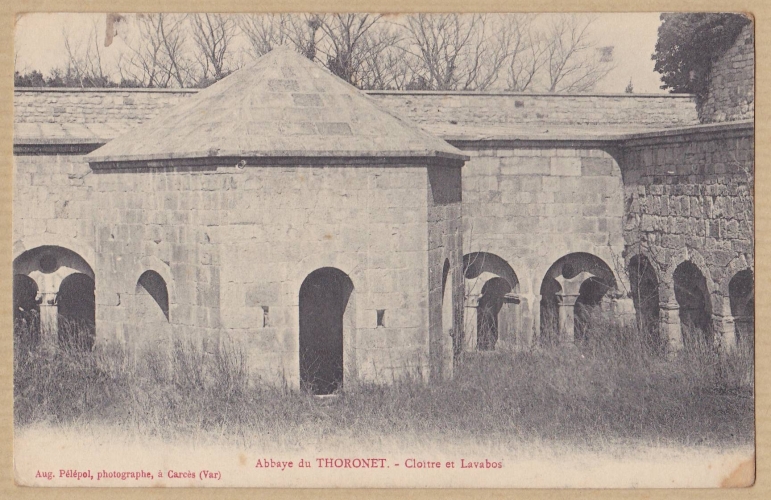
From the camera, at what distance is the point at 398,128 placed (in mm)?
11414

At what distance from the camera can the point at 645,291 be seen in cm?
1452

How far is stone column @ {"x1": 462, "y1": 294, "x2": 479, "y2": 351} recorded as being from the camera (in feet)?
44.1

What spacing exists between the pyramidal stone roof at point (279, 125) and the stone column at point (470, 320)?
3.00 meters

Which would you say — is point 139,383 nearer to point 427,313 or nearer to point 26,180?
point 427,313

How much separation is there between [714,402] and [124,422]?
6.40 m

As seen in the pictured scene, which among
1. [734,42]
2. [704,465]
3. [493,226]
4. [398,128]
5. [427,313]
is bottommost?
[704,465]

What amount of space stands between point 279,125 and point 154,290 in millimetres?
2877

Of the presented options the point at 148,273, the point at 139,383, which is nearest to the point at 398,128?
the point at 148,273

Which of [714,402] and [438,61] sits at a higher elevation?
[438,61]

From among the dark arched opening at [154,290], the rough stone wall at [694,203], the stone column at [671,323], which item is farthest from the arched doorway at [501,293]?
the dark arched opening at [154,290]

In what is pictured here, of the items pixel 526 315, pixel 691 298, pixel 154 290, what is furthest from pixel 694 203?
pixel 154 290

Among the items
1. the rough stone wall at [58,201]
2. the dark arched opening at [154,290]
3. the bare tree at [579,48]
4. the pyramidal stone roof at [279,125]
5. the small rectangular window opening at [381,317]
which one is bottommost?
the small rectangular window opening at [381,317]

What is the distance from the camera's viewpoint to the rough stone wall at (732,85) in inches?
594

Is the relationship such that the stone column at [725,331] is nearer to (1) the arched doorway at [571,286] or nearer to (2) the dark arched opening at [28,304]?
(1) the arched doorway at [571,286]
